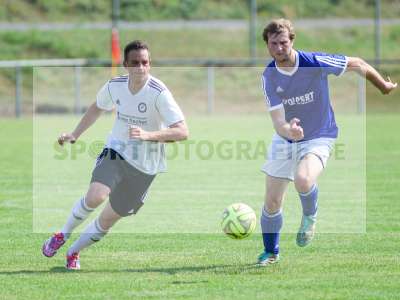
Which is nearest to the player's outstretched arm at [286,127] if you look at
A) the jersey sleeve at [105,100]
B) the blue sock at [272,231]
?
the blue sock at [272,231]

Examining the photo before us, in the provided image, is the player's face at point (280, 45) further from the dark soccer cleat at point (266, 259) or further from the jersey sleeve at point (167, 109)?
the dark soccer cleat at point (266, 259)

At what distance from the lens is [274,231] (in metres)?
7.36

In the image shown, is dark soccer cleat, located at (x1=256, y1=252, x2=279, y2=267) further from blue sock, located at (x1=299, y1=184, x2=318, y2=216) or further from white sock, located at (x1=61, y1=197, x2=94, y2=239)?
white sock, located at (x1=61, y1=197, x2=94, y2=239)

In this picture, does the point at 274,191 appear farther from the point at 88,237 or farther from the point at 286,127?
the point at 88,237

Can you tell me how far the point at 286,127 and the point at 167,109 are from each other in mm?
980

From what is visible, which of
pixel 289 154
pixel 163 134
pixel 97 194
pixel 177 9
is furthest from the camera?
pixel 177 9

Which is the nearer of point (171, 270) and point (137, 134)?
point (137, 134)

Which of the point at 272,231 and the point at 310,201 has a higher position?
the point at 310,201

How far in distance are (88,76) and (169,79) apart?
3087 millimetres

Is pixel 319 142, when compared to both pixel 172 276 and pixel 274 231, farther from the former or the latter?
pixel 172 276

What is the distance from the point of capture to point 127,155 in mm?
7133

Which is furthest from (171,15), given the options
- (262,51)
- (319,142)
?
(319,142)

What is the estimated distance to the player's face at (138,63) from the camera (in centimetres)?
680

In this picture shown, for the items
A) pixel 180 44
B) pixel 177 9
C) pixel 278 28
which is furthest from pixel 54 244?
pixel 177 9
